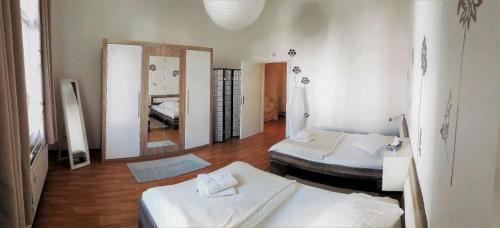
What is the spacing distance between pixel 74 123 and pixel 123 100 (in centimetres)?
75

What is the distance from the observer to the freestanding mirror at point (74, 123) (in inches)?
161

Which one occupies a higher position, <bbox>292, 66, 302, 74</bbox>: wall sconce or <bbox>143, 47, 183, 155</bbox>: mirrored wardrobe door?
<bbox>292, 66, 302, 74</bbox>: wall sconce

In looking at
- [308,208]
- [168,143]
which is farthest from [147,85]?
[308,208]

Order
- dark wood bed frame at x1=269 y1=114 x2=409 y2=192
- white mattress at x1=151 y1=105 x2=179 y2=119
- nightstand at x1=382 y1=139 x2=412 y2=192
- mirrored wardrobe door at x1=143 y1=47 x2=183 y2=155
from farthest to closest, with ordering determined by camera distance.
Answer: white mattress at x1=151 y1=105 x2=179 y2=119
mirrored wardrobe door at x1=143 y1=47 x2=183 y2=155
dark wood bed frame at x1=269 y1=114 x2=409 y2=192
nightstand at x1=382 y1=139 x2=412 y2=192

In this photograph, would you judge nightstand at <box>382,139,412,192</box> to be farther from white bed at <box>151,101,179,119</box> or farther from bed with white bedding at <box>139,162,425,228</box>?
white bed at <box>151,101,179,119</box>

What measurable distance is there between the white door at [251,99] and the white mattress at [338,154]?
7.35ft

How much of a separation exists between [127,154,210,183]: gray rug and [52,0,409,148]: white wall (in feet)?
4.12

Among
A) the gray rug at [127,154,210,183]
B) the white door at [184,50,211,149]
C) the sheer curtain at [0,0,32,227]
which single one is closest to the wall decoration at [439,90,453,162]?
the sheer curtain at [0,0,32,227]

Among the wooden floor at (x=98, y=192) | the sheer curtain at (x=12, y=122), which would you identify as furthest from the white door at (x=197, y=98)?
the sheer curtain at (x=12, y=122)

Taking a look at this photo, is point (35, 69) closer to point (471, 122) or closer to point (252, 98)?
point (471, 122)

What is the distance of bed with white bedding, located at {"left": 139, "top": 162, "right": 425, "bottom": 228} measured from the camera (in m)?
1.57

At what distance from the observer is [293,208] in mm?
1972

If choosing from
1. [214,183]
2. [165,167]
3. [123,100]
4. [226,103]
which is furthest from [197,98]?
[214,183]

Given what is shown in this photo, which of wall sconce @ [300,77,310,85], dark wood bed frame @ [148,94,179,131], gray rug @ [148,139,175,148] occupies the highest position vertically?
wall sconce @ [300,77,310,85]
